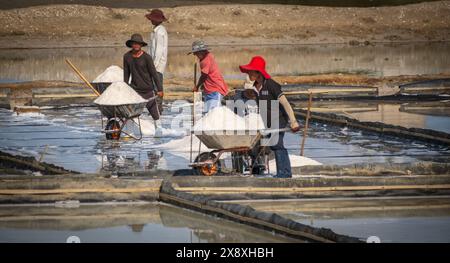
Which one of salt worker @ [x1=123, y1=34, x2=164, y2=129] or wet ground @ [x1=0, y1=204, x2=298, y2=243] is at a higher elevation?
salt worker @ [x1=123, y1=34, x2=164, y2=129]

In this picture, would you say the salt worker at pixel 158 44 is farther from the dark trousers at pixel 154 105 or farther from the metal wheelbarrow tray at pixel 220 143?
the metal wheelbarrow tray at pixel 220 143

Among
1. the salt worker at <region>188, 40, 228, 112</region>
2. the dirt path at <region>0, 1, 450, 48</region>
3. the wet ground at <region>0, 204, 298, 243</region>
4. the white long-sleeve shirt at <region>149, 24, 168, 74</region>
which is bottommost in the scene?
the wet ground at <region>0, 204, 298, 243</region>

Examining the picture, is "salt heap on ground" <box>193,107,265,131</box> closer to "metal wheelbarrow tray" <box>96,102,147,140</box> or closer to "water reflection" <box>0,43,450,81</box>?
"metal wheelbarrow tray" <box>96,102,147,140</box>

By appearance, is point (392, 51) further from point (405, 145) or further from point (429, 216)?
point (429, 216)

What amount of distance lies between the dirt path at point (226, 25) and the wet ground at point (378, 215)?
43178 millimetres

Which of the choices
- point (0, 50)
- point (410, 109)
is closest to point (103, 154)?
point (410, 109)

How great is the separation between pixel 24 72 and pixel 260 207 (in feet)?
89.4

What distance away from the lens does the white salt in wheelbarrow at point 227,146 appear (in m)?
15.3

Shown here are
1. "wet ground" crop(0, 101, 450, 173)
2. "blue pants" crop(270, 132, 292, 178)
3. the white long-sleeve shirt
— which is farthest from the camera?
the white long-sleeve shirt

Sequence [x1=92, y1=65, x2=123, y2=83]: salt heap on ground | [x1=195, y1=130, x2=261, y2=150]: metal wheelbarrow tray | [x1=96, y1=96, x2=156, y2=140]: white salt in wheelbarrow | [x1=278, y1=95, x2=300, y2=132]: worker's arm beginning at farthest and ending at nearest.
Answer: [x1=92, y1=65, x2=123, y2=83]: salt heap on ground
[x1=96, y1=96, x2=156, y2=140]: white salt in wheelbarrow
[x1=195, y1=130, x2=261, y2=150]: metal wheelbarrow tray
[x1=278, y1=95, x2=300, y2=132]: worker's arm

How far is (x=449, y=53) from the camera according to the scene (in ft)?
171

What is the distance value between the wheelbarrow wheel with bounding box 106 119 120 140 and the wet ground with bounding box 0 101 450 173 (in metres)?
0.12

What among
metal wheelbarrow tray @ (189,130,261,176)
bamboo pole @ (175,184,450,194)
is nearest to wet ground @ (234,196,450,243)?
bamboo pole @ (175,184,450,194)

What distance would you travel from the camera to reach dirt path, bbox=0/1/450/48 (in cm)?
5941
